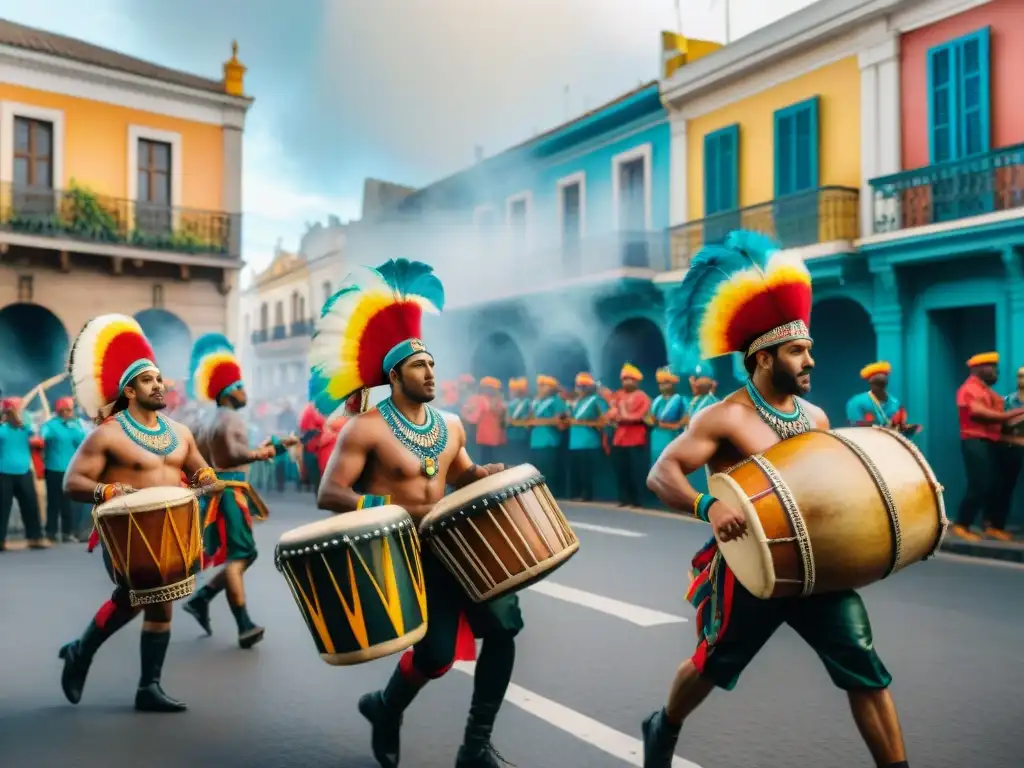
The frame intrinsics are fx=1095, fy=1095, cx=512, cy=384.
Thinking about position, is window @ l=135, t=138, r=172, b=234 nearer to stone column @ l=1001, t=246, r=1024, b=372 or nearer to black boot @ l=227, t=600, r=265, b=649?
stone column @ l=1001, t=246, r=1024, b=372

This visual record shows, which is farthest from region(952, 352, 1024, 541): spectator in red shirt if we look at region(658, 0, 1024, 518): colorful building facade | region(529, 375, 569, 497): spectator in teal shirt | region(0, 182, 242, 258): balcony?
region(0, 182, 242, 258): balcony

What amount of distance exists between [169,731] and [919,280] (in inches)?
492

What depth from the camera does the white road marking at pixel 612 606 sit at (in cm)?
736

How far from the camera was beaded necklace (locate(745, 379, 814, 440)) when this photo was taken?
396 centimetres

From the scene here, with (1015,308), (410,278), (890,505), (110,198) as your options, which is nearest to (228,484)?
(410,278)

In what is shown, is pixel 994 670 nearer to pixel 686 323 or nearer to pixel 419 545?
pixel 686 323

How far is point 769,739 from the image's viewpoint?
4727mm

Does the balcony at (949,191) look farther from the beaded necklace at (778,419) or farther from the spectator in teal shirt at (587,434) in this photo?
the beaded necklace at (778,419)

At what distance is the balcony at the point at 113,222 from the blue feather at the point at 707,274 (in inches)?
853

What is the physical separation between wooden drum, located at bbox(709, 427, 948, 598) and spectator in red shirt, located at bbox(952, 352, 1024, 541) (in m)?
8.21

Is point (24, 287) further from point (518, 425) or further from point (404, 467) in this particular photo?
point (404, 467)

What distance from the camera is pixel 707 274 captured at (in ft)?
13.6

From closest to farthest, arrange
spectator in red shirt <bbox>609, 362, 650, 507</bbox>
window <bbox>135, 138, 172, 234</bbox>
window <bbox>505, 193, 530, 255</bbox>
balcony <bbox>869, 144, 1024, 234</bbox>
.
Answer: balcony <bbox>869, 144, 1024, 234</bbox>, spectator in red shirt <bbox>609, 362, 650, 507</bbox>, window <bbox>505, 193, 530, 255</bbox>, window <bbox>135, 138, 172, 234</bbox>

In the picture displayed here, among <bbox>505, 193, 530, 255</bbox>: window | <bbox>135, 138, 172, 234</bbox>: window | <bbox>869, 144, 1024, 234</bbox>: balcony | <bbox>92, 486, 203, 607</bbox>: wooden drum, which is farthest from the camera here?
<bbox>135, 138, 172, 234</bbox>: window
